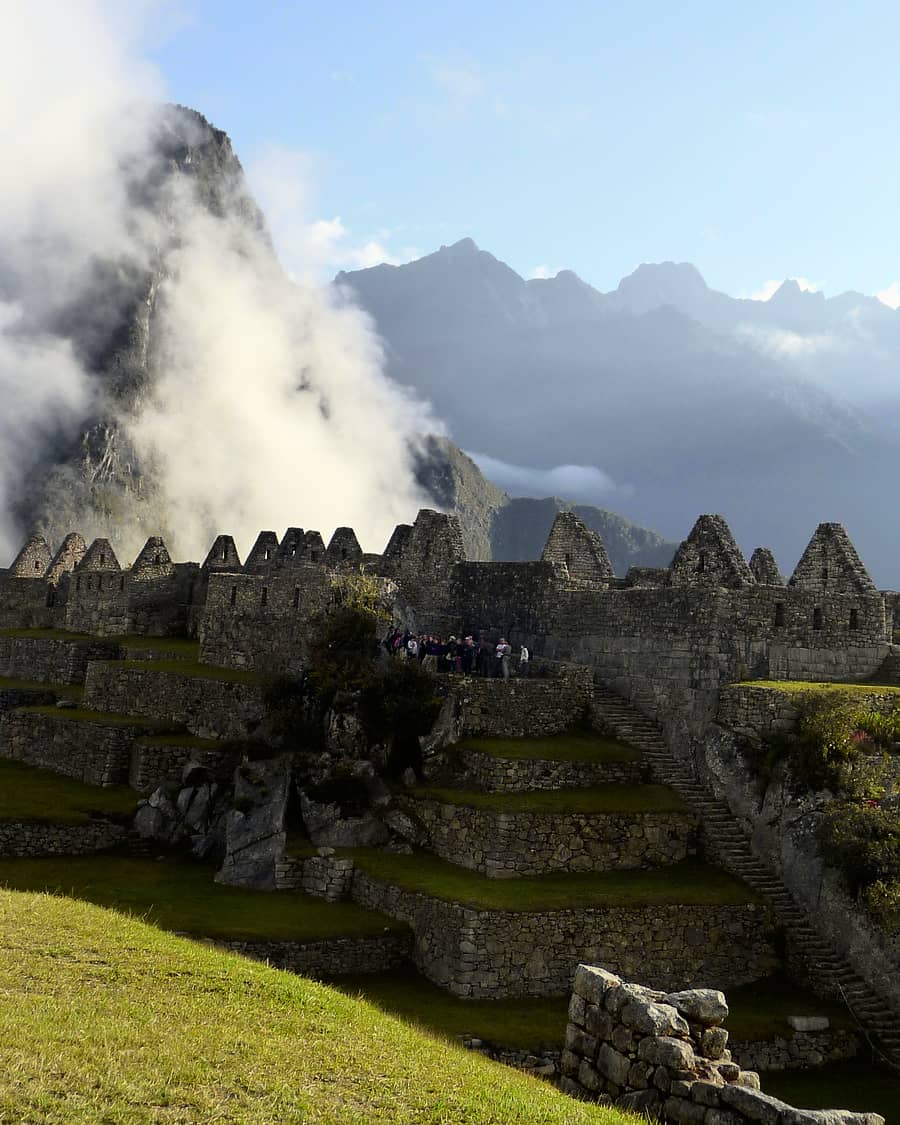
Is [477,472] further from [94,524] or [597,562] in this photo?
[597,562]

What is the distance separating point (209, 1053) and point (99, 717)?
76.2ft

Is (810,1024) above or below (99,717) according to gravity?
below

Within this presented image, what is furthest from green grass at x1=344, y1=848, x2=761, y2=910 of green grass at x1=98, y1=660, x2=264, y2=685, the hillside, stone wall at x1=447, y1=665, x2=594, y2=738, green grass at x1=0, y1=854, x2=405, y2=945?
the hillside

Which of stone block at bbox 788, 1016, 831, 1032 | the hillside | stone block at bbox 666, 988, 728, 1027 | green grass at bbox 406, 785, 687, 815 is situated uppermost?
the hillside

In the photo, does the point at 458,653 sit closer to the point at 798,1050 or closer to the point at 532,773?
the point at 532,773

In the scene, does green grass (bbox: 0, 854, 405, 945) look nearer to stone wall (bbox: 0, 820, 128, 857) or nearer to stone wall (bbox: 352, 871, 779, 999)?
stone wall (bbox: 0, 820, 128, 857)

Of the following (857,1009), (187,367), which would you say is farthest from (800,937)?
(187,367)

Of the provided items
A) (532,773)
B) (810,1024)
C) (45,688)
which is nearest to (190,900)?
(532,773)

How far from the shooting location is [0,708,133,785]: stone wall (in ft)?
102

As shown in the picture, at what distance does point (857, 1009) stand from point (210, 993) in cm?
1320

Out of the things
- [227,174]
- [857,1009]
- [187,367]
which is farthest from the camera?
[227,174]

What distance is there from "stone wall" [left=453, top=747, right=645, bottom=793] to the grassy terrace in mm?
11389

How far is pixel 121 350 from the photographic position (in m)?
102

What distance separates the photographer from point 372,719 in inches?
1049
